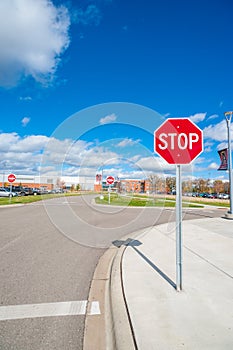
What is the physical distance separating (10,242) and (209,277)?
5548 mm

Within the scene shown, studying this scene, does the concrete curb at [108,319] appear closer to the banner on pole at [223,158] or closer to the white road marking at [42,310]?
the white road marking at [42,310]

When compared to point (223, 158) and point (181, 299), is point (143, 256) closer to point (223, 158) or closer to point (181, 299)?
point (181, 299)

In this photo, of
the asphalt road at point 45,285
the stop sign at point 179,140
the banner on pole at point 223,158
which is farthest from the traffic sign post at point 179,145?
the banner on pole at point 223,158

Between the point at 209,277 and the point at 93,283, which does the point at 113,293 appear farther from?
the point at 209,277

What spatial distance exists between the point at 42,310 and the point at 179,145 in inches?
119

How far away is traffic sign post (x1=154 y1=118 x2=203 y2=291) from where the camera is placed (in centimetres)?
365

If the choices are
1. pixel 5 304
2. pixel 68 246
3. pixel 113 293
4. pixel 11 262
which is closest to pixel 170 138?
pixel 113 293

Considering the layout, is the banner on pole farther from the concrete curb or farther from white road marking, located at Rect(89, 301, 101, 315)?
white road marking, located at Rect(89, 301, 101, 315)

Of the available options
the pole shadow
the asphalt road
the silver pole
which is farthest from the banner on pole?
the silver pole

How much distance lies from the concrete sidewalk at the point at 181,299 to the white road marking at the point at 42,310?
0.71 metres

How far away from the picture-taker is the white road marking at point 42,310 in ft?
10.1

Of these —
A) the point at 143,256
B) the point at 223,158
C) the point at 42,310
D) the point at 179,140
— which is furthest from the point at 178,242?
the point at 223,158

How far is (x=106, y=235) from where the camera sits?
29.3 feet

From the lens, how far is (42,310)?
322 cm
